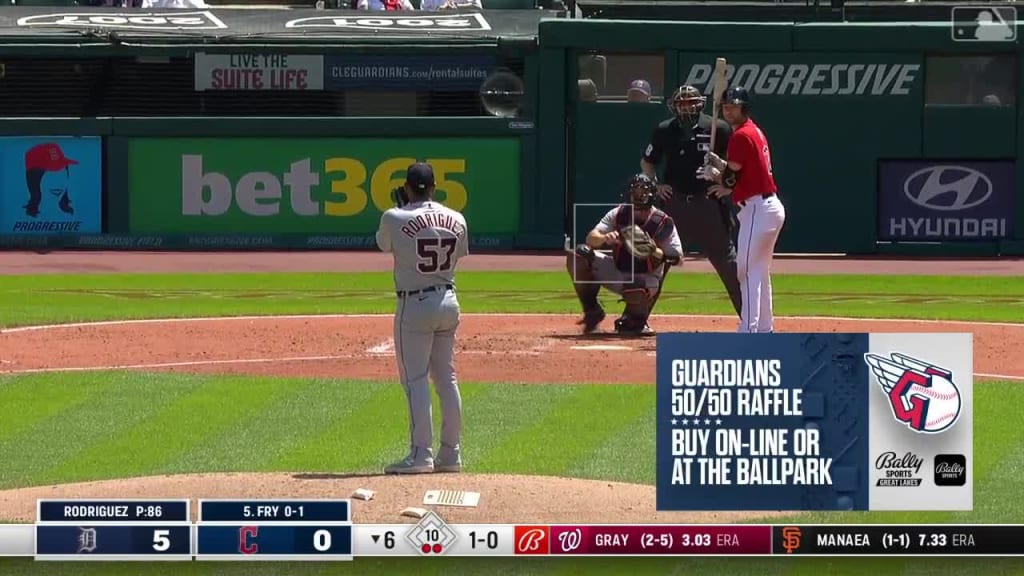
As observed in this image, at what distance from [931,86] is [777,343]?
19.3 metres

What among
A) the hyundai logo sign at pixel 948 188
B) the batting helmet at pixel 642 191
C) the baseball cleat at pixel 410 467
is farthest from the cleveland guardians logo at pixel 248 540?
the hyundai logo sign at pixel 948 188

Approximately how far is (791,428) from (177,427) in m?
5.11

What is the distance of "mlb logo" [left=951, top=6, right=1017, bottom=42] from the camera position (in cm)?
2572

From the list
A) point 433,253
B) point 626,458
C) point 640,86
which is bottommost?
point 626,458

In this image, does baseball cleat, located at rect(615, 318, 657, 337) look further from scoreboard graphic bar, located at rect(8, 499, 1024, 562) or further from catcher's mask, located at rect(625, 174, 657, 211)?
scoreboard graphic bar, located at rect(8, 499, 1024, 562)

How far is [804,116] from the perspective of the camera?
1016 inches

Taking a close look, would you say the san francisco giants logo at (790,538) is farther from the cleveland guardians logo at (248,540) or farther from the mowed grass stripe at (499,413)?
the mowed grass stripe at (499,413)

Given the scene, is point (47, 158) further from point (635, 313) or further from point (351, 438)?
point (351, 438)

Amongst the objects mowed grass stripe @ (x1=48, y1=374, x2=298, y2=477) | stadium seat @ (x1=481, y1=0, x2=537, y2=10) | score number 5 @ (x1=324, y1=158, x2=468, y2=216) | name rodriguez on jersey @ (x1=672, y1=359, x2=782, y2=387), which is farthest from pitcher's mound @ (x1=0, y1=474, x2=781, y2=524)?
stadium seat @ (x1=481, y1=0, x2=537, y2=10)

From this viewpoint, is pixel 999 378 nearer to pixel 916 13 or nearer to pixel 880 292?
pixel 880 292

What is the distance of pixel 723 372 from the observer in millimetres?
7363

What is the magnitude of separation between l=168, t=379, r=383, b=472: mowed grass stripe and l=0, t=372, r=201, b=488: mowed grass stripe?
48 centimetres

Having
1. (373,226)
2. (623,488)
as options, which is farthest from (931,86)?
(623,488)

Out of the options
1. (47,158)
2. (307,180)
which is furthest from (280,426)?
(47,158)
